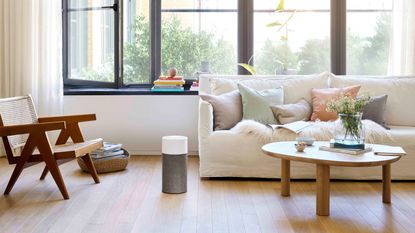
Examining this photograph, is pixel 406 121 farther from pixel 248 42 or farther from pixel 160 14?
pixel 160 14

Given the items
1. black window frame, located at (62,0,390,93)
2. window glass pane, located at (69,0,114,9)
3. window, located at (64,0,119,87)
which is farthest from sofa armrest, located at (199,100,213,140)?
window glass pane, located at (69,0,114,9)

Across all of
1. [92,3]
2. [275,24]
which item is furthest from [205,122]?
[92,3]

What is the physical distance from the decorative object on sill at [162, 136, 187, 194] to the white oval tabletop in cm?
58

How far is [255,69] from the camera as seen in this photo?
534 centimetres

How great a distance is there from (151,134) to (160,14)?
50.0 inches

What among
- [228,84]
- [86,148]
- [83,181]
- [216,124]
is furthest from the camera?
[228,84]

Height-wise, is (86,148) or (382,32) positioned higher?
(382,32)

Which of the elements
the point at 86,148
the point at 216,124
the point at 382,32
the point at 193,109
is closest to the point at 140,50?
the point at 193,109

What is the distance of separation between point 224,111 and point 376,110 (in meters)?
1.25

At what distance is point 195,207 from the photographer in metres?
3.19

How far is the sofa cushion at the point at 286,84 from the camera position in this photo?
4.52 meters

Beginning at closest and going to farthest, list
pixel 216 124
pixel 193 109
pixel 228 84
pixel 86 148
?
pixel 86 148, pixel 216 124, pixel 228 84, pixel 193 109

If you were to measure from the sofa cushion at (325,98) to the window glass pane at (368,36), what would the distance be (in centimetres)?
107

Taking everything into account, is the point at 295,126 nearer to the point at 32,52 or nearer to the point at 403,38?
the point at 403,38
